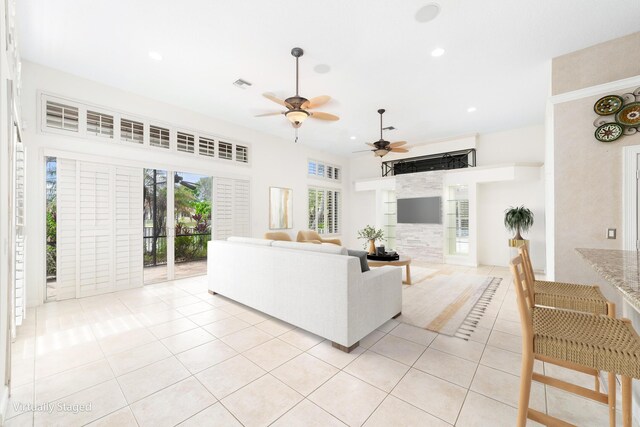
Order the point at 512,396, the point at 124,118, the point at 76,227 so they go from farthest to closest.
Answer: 1. the point at 124,118
2. the point at 76,227
3. the point at 512,396

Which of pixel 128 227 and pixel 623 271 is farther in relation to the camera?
pixel 128 227

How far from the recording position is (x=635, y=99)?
9.38 feet

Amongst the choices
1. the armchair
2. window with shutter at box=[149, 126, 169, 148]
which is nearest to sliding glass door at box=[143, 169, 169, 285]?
window with shutter at box=[149, 126, 169, 148]

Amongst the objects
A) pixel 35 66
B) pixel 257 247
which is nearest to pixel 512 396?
pixel 257 247

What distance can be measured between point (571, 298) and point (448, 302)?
1957mm

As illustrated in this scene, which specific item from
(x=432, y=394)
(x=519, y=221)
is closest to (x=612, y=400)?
(x=432, y=394)

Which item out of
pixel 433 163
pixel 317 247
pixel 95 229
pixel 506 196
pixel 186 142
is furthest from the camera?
pixel 433 163

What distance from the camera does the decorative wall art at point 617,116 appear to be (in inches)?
112

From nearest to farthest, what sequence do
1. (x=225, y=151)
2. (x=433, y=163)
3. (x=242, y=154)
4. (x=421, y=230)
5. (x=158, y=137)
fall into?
(x=158, y=137) → (x=225, y=151) → (x=242, y=154) → (x=421, y=230) → (x=433, y=163)

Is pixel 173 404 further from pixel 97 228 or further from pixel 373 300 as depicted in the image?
pixel 97 228

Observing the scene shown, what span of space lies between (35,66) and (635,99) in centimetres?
744

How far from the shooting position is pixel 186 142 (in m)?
5.27

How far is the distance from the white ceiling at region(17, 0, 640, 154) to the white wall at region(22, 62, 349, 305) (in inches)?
9.3

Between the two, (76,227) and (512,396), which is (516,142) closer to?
(512,396)
